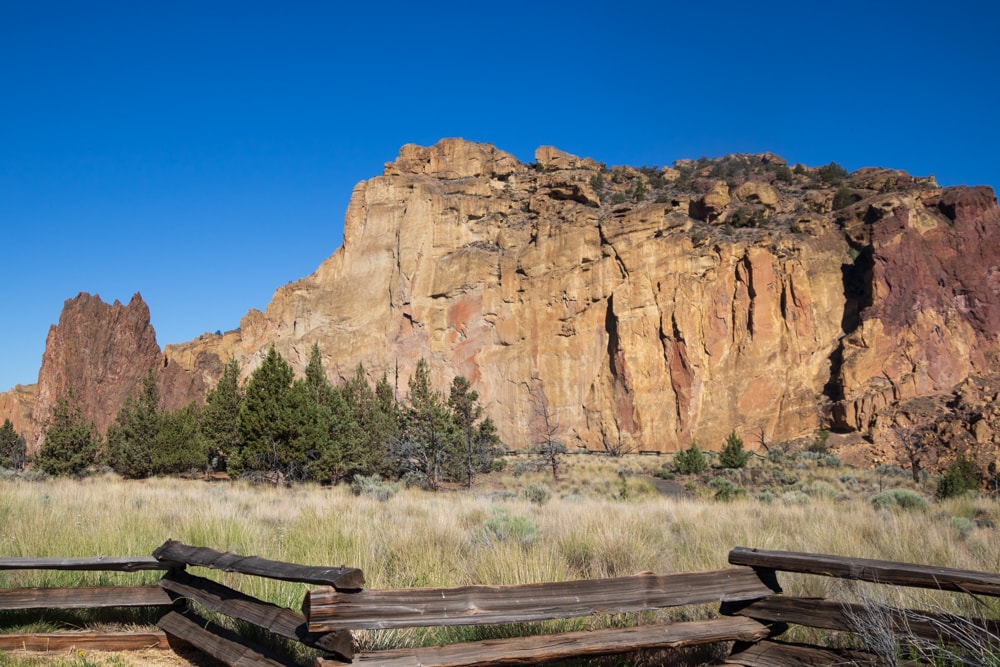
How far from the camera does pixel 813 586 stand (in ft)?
19.0

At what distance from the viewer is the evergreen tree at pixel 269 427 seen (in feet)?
72.3

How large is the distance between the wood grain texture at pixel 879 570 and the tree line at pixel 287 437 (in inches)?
763

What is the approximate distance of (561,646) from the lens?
3.92 meters

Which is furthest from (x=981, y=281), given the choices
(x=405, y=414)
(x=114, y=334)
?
(x=114, y=334)

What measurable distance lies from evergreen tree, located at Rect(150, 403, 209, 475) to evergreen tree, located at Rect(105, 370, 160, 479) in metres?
0.46

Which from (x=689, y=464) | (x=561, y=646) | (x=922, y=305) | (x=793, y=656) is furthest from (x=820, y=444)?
(x=561, y=646)

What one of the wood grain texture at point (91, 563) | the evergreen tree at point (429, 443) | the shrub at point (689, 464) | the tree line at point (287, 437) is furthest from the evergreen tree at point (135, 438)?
the wood grain texture at point (91, 563)

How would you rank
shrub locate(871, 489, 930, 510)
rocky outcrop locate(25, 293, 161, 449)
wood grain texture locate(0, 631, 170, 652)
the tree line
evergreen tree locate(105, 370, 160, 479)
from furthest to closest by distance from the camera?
rocky outcrop locate(25, 293, 161, 449) → evergreen tree locate(105, 370, 160, 479) → the tree line → shrub locate(871, 489, 930, 510) → wood grain texture locate(0, 631, 170, 652)

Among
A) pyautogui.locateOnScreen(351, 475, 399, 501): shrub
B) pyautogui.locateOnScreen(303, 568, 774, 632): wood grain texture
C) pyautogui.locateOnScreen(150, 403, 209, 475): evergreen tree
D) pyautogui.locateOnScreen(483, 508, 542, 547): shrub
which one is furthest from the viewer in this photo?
pyautogui.locateOnScreen(150, 403, 209, 475): evergreen tree

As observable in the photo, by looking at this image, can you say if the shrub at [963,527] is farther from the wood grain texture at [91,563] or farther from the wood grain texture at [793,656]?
the wood grain texture at [91,563]

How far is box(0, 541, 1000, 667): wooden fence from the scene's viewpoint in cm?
361

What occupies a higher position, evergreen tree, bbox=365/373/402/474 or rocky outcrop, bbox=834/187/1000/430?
rocky outcrop, bbox=834/187/1000/430

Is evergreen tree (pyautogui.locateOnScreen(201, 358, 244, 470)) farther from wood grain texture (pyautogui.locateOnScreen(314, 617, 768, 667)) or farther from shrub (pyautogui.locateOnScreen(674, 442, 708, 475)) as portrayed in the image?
wood grain texture (pyautogui.locateOnScreen(314, 617, 768, 667))

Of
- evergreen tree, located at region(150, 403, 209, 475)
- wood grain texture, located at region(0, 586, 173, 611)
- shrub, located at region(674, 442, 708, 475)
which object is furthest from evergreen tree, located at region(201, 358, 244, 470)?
wood grain texture, located at region(0, 586, 173, 611)
